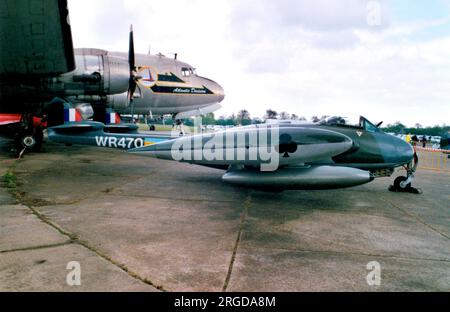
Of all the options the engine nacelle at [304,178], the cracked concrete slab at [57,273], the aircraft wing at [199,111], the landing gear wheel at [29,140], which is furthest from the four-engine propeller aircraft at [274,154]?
the aircraft wing at [199,111]

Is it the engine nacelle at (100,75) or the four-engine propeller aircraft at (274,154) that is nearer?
the four-engine propeller aircraft at (274,154)

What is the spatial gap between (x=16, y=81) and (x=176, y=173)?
5.88 meters

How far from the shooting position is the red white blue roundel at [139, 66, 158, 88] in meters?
18.1

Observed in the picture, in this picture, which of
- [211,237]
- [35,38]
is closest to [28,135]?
[35,38]

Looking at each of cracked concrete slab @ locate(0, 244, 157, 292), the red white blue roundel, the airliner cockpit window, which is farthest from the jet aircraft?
the airliner cockpit window

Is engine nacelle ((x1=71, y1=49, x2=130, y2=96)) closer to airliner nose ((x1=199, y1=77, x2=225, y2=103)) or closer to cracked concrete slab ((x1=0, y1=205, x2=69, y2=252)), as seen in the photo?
cracked concrete slab ((x1=0, y1=205, x2=69, y2=252))

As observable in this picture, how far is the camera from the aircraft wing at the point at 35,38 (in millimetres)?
6934

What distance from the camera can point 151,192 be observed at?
7008 millimetres

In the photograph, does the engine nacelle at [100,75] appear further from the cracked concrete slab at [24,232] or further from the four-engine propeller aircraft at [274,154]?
the cracked concrete slab at [24,232]

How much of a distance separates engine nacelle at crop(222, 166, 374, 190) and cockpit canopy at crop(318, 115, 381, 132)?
6.57 feet

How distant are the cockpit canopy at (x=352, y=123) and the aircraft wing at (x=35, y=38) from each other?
23.3 ft

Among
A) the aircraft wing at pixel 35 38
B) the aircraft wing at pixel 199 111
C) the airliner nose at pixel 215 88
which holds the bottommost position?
the aircraft wing at pixel 199 111

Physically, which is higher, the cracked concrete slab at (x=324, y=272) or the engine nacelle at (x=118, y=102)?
the engine nacelle at (x=118, y=102)

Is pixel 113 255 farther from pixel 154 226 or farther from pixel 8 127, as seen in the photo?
pixel 8 127
